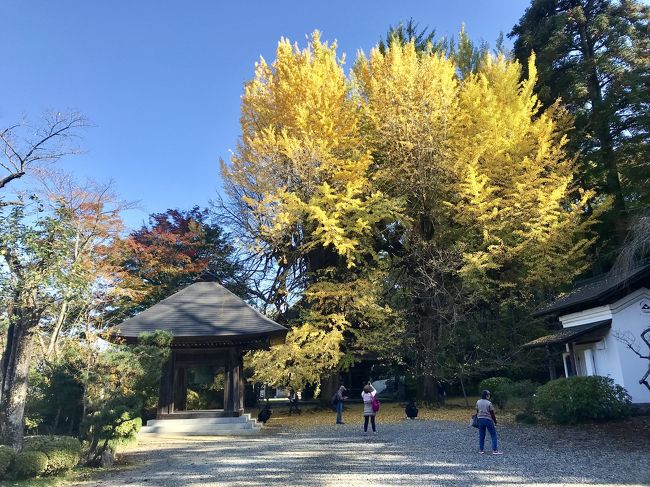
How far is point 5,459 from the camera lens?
7352 millimetres

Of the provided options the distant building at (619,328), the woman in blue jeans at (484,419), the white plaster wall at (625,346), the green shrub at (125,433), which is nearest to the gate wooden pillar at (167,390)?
the green shrub at (125,433)

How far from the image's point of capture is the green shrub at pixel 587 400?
424 inches

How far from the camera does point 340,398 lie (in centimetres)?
1492

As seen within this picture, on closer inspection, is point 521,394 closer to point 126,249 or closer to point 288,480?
point 288,480

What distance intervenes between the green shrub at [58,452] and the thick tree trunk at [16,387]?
35 cm

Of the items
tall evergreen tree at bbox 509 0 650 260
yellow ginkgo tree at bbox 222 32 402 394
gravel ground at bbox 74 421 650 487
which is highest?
tall evergreen tree at bbox 509 0 650 260

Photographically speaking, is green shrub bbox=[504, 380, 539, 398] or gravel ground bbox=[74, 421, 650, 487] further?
green shrub bbox=[504, 380, 539, 398]

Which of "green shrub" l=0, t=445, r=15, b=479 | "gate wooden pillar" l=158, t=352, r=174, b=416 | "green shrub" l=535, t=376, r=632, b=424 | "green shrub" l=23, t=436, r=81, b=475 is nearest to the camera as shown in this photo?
"green shrub" l=0, t=445, r=15, b=479

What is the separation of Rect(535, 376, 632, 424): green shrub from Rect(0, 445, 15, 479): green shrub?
37.4 ft

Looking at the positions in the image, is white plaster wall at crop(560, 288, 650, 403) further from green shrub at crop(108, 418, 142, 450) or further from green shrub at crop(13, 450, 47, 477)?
green shrub at crop(13, 450, 47, 477)

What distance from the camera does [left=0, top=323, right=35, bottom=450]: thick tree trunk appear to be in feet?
28.1

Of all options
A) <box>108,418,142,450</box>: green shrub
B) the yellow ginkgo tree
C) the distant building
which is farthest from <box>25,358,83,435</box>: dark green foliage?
the distant building

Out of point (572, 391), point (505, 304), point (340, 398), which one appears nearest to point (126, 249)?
point (340, 398)

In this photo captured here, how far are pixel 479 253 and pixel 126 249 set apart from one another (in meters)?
15.3
